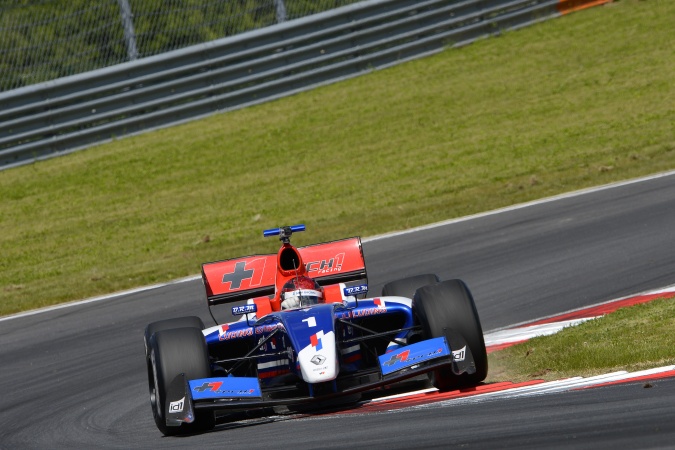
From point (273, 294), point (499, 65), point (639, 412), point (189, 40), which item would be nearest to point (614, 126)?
point (499, 65)

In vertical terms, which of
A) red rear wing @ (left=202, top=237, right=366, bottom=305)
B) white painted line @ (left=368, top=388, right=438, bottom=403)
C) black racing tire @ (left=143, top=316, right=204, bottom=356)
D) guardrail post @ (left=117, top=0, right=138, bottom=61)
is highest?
guardrail post @ (left=117, top=0, right=138, bottom=61)

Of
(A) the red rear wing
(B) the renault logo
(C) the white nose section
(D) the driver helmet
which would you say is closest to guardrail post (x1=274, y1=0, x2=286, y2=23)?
(A) the red rear wing

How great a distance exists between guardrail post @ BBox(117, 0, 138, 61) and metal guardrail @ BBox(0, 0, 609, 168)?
0.18m

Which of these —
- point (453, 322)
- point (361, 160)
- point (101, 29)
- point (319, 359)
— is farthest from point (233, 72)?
point (319, 359)

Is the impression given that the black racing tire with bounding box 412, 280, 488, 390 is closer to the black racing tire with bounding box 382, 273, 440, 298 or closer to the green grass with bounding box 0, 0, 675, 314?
the black racing tire with bounding box 382, 273, 440, 298

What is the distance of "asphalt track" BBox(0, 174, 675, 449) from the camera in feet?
18.4

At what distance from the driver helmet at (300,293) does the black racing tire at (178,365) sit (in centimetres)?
108

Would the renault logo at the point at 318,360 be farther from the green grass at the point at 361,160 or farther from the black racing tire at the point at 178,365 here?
the green grass at the point at 361,160

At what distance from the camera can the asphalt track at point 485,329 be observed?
5613 millimetres

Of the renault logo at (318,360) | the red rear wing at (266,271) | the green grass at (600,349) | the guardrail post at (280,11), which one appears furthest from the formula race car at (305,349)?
the guardrail post at (280,11)

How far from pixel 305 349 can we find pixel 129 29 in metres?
12.2

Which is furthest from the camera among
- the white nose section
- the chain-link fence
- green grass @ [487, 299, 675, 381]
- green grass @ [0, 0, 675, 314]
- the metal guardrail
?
the metal guardrail

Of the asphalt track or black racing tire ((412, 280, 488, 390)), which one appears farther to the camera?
black racing tire ((412, 280, 488, 390))

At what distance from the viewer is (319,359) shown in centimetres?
721
